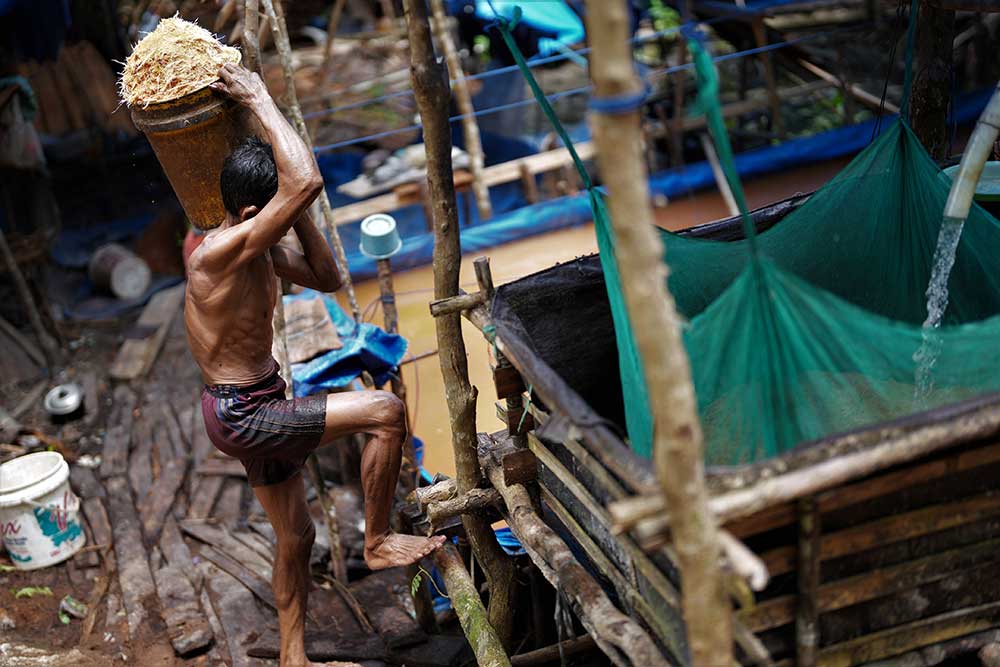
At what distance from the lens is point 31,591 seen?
4902mm

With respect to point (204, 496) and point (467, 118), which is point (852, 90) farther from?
point (204, 496)

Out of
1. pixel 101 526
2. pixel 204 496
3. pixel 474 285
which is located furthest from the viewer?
pixel 474 285

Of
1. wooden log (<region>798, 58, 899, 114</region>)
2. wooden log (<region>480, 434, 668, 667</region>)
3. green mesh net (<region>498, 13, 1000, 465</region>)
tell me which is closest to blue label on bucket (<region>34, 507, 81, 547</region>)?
wooden log (<region>480, 434, 668, 667</region>)

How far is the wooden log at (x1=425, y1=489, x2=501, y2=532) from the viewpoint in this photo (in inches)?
144

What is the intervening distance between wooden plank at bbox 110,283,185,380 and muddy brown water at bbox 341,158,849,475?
1.48 m

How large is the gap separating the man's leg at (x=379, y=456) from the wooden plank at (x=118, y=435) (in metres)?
2.84

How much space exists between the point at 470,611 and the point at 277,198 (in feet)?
5.45

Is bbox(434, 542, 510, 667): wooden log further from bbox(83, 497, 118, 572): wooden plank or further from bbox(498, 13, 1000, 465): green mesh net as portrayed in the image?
bbox(83, 497, 118, 572): wooden plank

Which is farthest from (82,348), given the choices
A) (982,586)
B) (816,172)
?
(982,586)

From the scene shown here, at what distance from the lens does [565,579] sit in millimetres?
3051

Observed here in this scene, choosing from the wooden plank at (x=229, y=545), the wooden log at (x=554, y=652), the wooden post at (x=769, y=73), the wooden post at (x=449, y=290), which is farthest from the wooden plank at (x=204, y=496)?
the wooden post at (x=769, y=73)

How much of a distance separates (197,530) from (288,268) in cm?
215

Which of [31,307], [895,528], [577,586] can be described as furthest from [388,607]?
[31,307]

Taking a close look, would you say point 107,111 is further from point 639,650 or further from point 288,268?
point 639,650
